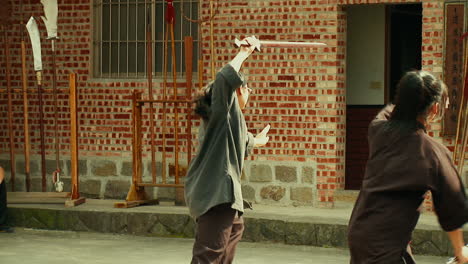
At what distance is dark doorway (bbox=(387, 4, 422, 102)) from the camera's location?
588 inches

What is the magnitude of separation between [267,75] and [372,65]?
169 centimetres

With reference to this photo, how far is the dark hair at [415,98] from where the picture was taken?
5.40 metres

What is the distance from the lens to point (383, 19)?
48.6ft

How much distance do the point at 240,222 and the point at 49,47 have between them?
26.6ft

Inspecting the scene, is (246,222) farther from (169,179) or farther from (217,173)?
(217,173)

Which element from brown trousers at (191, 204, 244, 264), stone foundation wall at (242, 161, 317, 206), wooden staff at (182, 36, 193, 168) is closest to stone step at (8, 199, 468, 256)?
stone foundation wall at (242, 161, 317, 206)

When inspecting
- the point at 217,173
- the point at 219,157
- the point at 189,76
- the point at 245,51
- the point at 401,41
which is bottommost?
the point at 217,173

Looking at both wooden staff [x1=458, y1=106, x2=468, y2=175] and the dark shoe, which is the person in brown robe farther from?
the dark shoe

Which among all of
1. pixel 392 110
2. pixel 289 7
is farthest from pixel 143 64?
pixel 392 110

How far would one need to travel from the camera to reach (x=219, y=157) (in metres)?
7.27

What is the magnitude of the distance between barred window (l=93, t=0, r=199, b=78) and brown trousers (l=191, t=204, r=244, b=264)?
24.2ft

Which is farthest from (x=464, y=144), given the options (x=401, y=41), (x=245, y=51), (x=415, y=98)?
(x=415, y=98)

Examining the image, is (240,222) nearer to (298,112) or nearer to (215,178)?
(215,178)

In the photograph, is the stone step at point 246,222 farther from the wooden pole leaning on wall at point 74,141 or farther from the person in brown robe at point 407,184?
the person in brown robe at point 407,184
